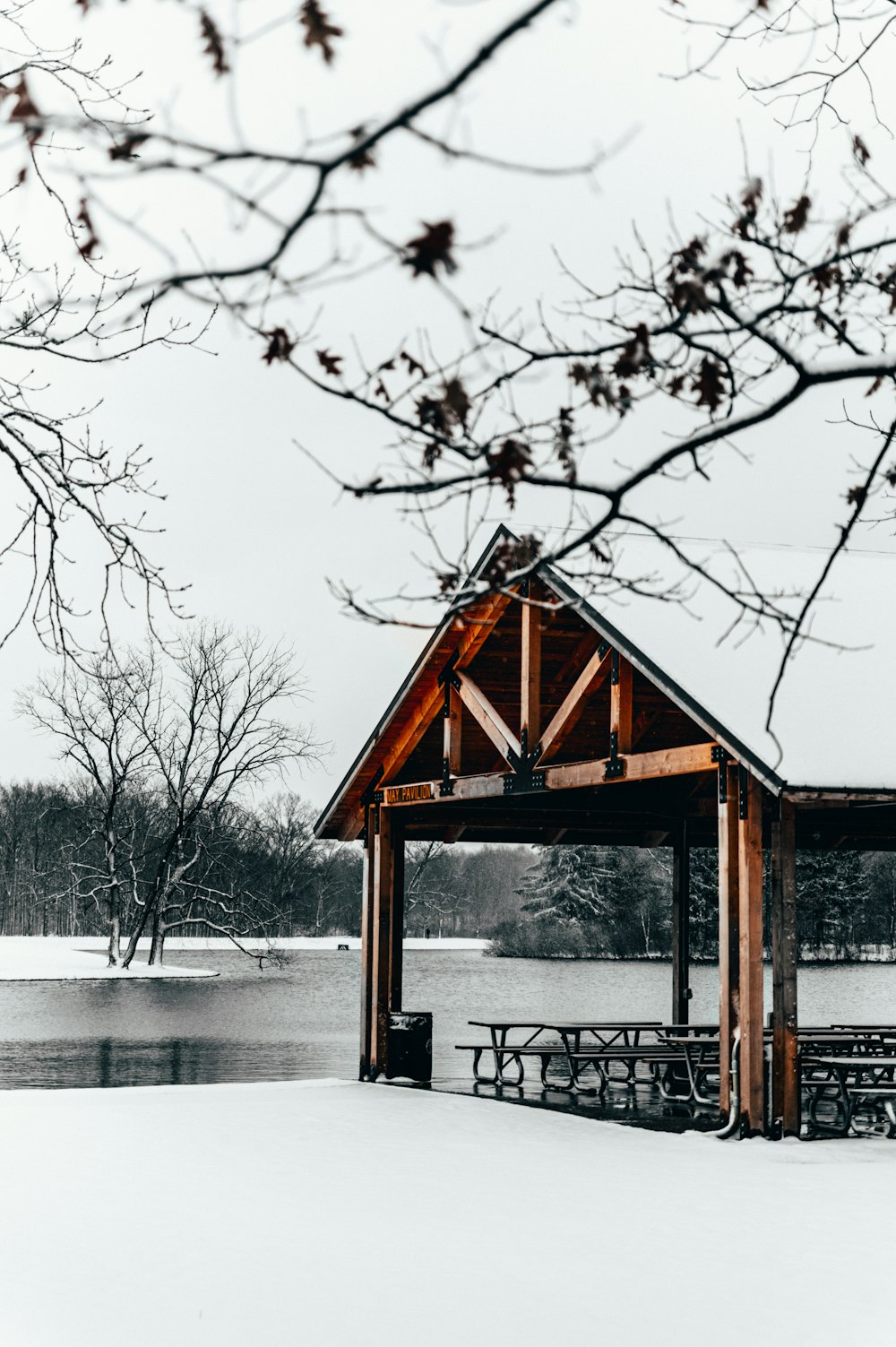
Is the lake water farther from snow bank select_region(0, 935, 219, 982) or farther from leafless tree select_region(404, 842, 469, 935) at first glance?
leafless tree select_region(404, 842, 469, 935)

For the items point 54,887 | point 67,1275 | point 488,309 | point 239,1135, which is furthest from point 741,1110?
point 54,887

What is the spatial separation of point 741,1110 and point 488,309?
24.2 feet

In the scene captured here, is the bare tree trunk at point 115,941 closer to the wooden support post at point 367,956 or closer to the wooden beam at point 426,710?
the wooden support post at point 367,956

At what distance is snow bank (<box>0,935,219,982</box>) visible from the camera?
43500mm

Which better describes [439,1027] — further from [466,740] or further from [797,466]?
[797,466]

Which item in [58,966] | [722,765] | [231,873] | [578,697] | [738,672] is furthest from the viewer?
[231,873]

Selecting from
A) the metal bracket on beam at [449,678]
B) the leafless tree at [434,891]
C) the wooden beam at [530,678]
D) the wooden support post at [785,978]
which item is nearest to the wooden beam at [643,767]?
the wooden beam at [530,678]

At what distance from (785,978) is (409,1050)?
17.6 ft

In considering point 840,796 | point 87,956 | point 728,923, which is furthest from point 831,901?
point 840,796

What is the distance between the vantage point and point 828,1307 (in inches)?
256

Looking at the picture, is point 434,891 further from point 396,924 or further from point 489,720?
point 489,720

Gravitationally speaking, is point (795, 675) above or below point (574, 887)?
above

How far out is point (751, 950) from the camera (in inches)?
407

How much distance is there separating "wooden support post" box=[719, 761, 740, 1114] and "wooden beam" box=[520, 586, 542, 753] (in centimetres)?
207
